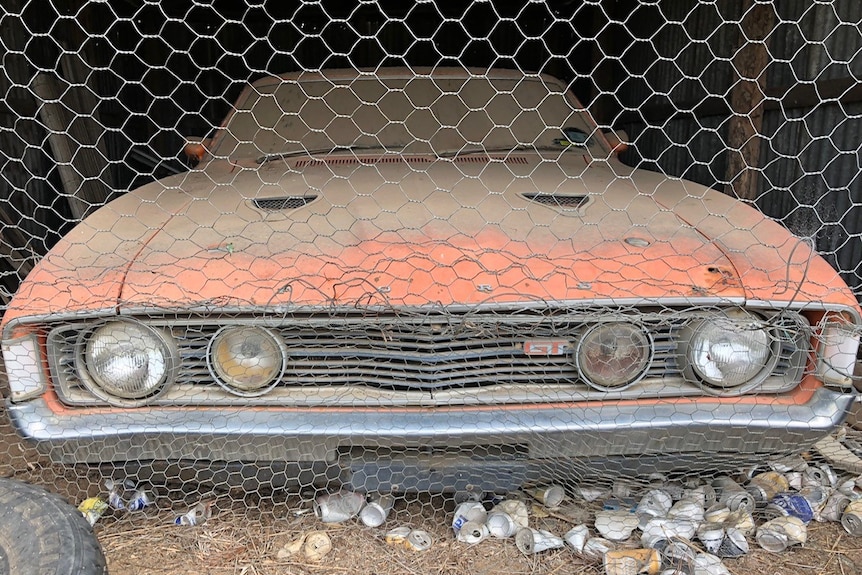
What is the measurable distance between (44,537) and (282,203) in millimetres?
1164

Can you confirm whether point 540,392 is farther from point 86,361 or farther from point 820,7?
point 820,7

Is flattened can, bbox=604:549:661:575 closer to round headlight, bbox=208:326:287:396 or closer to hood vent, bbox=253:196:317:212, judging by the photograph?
round headlight, bbox=208:326:287:396

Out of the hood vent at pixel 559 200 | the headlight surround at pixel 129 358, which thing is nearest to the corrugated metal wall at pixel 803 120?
the hood vent at pixel 559 200

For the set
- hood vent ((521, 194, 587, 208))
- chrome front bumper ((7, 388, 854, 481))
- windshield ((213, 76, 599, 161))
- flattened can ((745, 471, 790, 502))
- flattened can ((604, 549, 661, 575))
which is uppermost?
windshield ((213, 76, 599, 161))

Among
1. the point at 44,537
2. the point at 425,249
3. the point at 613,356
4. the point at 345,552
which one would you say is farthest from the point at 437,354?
the point at 44,537

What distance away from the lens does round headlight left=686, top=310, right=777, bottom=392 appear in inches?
64.2

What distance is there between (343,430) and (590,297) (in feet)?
2.30

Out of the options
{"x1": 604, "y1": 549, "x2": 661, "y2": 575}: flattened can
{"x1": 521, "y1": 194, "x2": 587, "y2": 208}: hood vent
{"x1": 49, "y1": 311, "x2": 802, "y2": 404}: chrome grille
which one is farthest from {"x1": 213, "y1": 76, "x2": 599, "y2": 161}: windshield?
{"x1": 604, "y1": 549, "x2": 661, "y2": 575}: flattened can

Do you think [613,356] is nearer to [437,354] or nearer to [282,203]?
[437,354]

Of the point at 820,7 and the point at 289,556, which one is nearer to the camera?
the point at 289,556

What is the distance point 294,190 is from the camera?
2.28 metres

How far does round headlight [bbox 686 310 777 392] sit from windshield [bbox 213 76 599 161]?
1.39 m

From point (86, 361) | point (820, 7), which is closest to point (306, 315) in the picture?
point (86, 361)

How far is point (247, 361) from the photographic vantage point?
1.64 meters
